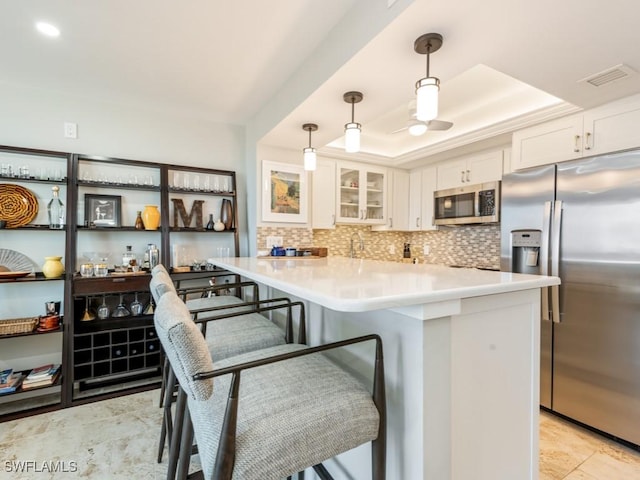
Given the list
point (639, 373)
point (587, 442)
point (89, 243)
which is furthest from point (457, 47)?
point (89, 243)

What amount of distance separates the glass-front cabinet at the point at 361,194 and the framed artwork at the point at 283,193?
58 cm

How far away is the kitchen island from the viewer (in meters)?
0.91

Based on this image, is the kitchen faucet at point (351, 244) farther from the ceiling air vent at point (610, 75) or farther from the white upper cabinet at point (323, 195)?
the ceiling air vent at point (610, 75)

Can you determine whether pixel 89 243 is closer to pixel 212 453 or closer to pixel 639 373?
pixel 212 453

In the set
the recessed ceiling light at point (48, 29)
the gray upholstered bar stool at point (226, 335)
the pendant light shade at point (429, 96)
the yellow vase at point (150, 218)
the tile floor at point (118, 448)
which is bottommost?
the tile floor at point (118, 448)

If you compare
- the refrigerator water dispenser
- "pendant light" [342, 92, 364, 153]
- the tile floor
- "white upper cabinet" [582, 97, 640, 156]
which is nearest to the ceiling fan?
"pendant light" [342, 92, 364, 153]

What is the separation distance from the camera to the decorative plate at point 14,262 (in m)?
2.35

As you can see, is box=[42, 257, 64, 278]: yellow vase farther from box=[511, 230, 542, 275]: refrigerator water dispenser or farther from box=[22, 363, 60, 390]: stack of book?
box=[511, 230, 542, 275]: refrigerator water dispenser

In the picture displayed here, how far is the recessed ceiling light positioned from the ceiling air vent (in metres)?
3.02

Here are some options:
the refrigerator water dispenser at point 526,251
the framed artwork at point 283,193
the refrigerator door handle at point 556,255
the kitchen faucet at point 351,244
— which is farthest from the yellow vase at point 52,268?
the refrigerator door handle at point 556,255

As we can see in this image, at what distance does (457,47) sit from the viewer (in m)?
1.45

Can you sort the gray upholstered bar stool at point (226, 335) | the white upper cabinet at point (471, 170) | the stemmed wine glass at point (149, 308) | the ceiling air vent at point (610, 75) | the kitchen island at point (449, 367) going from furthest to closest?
the white upper cabinet at point (471, 170) → the stemmed wine glass at point (149, 308) → the ceiling air vent at point (610, 75) → the gray upholstered bar stool at point (226, 335) → the kitchen island at point (449, 367)

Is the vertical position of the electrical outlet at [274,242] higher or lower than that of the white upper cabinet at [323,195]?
lower

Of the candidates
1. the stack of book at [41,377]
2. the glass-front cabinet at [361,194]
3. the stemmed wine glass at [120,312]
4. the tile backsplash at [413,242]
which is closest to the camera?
the stack of book at [41,377]
